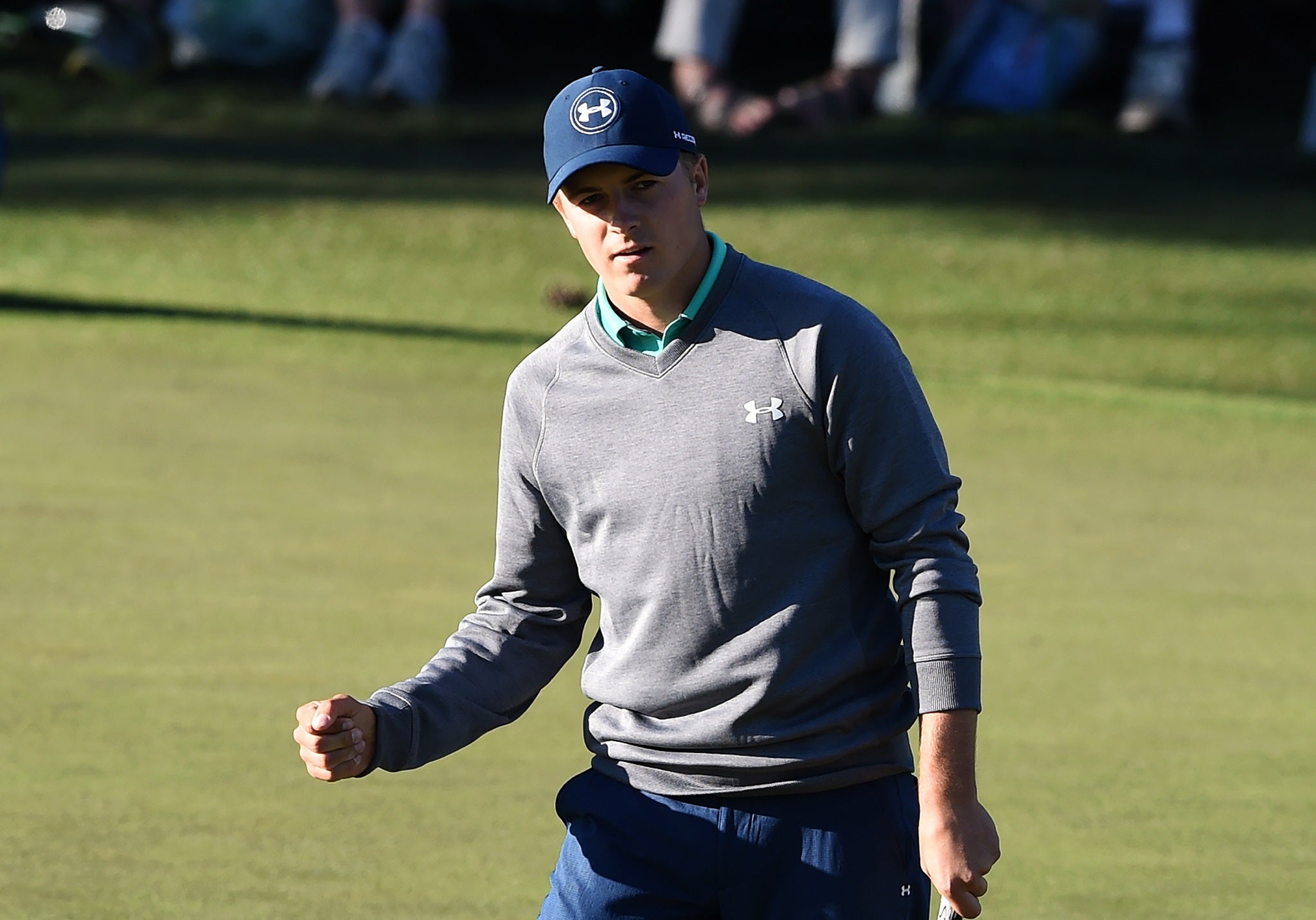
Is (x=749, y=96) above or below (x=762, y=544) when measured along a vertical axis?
above

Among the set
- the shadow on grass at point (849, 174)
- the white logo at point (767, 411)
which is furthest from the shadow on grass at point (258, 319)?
the white logo at point (767, 411)

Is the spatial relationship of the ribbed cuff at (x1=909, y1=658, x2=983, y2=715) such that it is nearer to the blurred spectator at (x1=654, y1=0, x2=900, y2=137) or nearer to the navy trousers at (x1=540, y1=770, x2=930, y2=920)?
the navy trousers at (x1=540, y1=770, x2=930, y2=920)

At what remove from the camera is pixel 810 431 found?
2.36 metres

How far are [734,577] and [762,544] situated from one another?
0.16ft

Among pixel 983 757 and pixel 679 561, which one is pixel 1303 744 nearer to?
pixel 983 757

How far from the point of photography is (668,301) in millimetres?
2445

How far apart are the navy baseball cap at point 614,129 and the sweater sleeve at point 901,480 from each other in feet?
0.93

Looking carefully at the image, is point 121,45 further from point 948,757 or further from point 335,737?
point 948,757

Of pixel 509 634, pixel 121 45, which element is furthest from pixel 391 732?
pixel 121 45

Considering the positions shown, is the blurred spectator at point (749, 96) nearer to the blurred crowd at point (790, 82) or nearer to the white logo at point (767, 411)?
the blurred crowd at point (790, 82)

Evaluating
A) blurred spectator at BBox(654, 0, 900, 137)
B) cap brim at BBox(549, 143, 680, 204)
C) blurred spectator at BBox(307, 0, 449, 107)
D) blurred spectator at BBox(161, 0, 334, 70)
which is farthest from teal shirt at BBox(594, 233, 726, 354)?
blurred spectator at BBox(161, 0, 334, 70)

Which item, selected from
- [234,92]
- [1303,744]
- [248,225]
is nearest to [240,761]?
[1303,744]

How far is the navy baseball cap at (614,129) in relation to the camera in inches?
94.4

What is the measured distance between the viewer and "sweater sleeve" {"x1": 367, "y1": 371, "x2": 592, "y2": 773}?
2.56m
